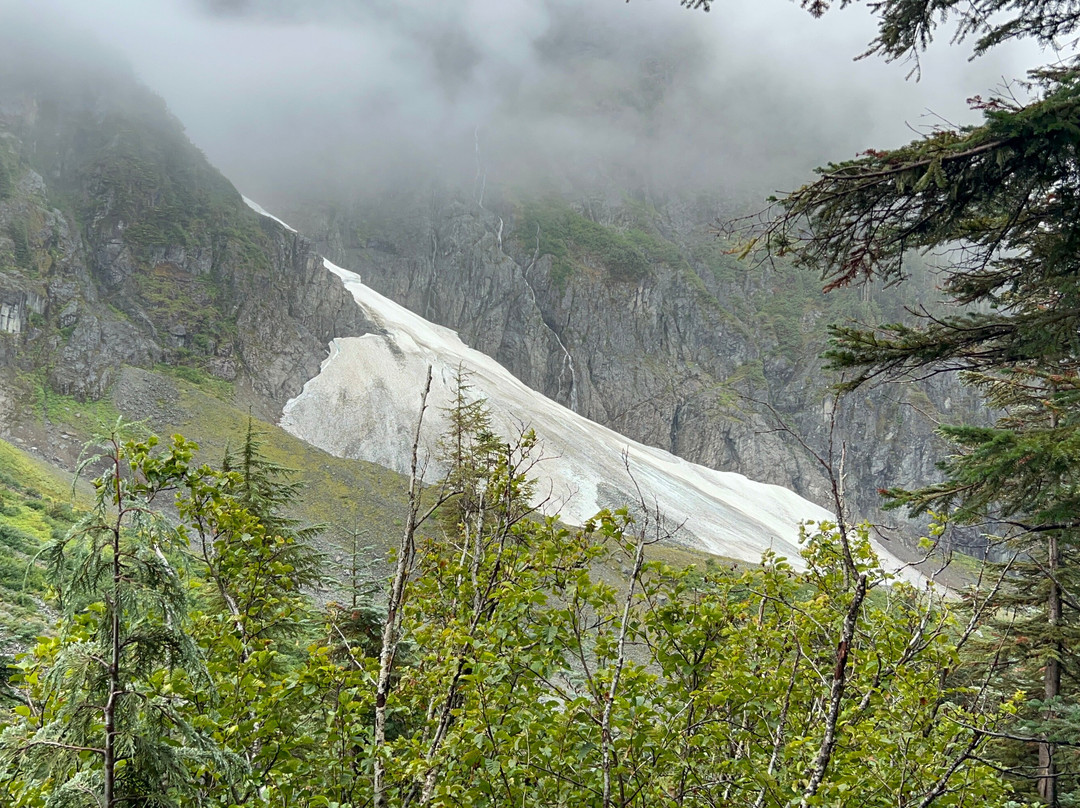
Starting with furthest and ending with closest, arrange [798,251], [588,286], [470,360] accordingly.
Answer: [588,286] → [470,360] → [798,251]

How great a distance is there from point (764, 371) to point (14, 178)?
401 feet

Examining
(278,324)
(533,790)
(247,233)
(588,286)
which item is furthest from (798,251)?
(588,286)

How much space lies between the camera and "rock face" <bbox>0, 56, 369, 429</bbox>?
56.6 m

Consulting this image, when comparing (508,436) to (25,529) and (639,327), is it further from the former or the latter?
(639,327)

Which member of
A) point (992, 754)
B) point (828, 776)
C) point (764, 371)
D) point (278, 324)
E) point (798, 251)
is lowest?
point (992, 754)

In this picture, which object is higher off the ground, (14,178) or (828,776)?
(14,178)

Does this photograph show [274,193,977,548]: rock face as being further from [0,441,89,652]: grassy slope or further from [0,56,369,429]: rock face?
[0,441,89,652]: grassy slope

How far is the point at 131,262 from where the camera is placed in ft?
227

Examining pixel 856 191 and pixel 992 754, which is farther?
pixel 992 754

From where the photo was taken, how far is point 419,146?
16838 cm

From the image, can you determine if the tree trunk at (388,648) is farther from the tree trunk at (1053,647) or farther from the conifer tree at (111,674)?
the tree trunk at (1053,647)

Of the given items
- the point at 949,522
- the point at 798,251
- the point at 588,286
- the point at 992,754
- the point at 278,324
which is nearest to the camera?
the point at 949,522

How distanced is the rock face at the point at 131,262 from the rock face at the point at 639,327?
44.1 m

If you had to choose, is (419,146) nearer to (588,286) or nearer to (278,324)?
(588,286)
